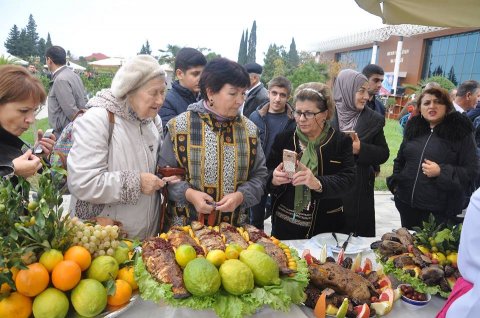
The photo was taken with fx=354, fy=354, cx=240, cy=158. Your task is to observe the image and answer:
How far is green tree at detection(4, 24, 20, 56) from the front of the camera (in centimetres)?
4492

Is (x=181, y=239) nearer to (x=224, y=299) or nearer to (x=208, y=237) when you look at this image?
(x=208, y=237)

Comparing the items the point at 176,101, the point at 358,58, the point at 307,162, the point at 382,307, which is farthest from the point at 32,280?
the point at 358,58

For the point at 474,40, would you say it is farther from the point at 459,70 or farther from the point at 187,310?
the point at 187,310

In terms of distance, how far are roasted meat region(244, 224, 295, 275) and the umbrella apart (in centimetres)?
217

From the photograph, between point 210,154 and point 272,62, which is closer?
point 210,154

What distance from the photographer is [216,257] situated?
1.44 m

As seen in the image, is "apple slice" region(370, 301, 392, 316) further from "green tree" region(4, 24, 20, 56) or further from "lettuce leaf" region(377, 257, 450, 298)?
"green tree" region(4, 24, 20, 56)

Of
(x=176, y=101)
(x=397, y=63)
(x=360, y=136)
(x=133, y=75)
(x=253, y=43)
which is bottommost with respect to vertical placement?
(x=360, y=136)

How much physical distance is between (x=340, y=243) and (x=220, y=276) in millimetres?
1150

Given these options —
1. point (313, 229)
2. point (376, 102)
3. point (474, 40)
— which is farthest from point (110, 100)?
point (474, 40)

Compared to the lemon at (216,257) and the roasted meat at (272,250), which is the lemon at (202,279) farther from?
the roasted meat at (272,250)

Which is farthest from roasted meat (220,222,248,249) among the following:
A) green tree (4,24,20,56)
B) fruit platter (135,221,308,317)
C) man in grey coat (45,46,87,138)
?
green tree (4,24,20,56)

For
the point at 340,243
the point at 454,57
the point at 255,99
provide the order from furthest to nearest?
the point at 454,57
the point at 255,99
the point at 340,243

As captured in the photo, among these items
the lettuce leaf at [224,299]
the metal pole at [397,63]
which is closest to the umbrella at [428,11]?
the lettuce leaf at [224,299]
